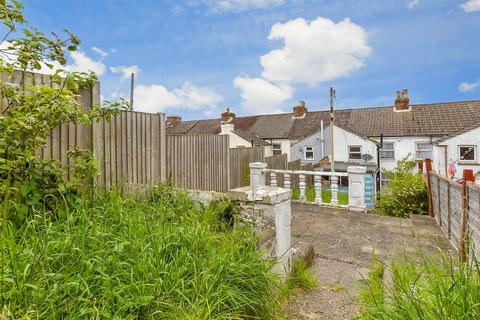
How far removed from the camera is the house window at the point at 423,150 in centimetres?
1952

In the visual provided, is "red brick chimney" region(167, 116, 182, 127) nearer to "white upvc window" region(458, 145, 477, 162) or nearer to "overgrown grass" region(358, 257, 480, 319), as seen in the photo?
"white upvc window" region(458, 145, 477, 162)

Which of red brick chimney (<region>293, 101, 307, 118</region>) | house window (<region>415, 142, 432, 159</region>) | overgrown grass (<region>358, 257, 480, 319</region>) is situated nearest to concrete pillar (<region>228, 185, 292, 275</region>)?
overgrown grass (<region>358, 257, 480, 319</region>)

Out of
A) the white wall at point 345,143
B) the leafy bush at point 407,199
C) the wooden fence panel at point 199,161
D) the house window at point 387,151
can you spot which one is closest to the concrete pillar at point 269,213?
the wooden fence panel at point 199,161

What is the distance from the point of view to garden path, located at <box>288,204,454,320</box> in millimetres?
2482

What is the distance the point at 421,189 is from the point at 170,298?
7.49m

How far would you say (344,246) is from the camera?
434 cm

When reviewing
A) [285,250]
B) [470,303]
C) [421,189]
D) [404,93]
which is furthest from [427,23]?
[404,93]

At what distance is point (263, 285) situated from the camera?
76.6 inches

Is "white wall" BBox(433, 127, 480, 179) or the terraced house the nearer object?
"white wall" BBox(433, 127, 480, 179)

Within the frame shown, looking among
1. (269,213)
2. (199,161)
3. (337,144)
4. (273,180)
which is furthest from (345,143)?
(269,213)

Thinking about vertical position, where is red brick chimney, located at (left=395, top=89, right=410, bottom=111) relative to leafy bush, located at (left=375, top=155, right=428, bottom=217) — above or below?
above

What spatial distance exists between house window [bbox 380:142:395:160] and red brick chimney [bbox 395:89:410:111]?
3.52m

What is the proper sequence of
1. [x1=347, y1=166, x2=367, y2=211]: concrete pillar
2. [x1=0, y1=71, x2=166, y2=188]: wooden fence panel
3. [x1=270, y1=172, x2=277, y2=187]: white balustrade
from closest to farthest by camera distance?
[x1=0, y1=71, x2=166, y2=188]: wooden fence panel < [x1=347, y1=166, x2=367, y2=211]: concrete pillar < [x1=270, y1=172, x2=277, y2=187]: white balustrade

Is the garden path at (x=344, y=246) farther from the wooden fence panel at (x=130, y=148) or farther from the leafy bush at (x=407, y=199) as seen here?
the wooden fence panel at (x=130, y=148)
